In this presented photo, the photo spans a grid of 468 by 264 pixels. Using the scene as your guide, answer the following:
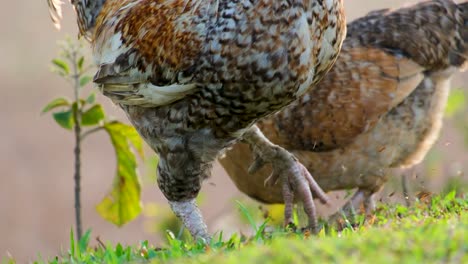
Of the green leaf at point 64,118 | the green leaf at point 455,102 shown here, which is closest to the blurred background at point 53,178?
the green leaf at point 455,102

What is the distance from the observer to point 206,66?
5.02 meters

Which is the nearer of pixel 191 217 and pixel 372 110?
pixel 191 217

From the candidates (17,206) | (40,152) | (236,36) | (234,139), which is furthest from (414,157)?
(40,152)

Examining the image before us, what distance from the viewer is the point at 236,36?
4980mm

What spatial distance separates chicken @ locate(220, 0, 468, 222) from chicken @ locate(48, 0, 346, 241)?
1146 millimetres

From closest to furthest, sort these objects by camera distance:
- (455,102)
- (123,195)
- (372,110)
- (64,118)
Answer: (372,110) < (64,118) < (123,195) < (455,102)

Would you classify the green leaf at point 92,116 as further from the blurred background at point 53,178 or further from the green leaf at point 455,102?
the green leaf at point 455,102

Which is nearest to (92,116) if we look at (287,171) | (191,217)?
(191,217)

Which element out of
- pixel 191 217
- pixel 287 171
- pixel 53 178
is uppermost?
pixel 287 171

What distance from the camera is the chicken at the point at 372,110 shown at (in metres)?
6.61

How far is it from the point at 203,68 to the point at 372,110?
193 centimetres

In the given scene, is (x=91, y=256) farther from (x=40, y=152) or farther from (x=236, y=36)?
(x=40, y=152)

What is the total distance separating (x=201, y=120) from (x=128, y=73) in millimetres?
537

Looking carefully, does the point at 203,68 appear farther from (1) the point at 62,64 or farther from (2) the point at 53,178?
Answer: (2) the point at 53,178
